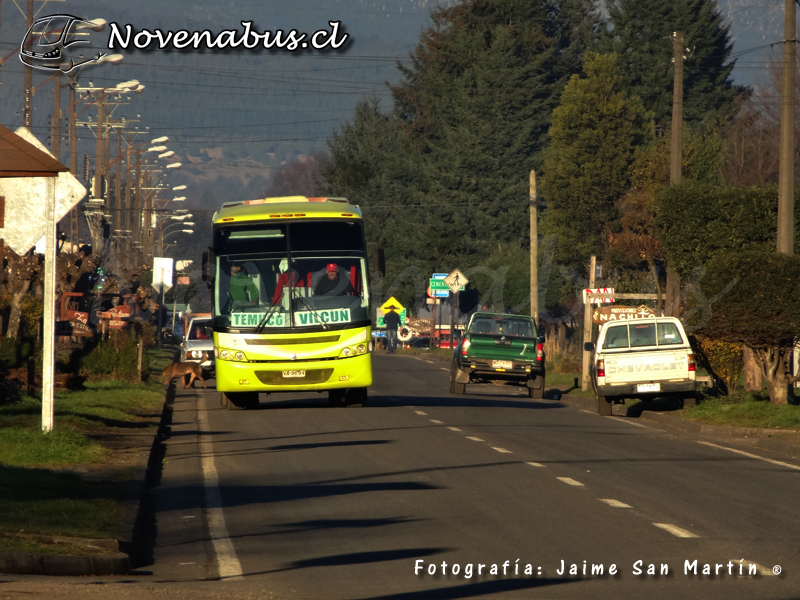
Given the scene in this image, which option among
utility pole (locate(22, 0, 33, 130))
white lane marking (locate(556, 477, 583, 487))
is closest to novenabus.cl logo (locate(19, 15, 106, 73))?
utility pole (locate(22, 0, 33, 130))

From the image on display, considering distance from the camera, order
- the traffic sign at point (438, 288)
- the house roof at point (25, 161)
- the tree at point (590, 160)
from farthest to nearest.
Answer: the tree at point (590, 160)
the traffic sign at point (438, 288)
the house roof at point (25, 161)

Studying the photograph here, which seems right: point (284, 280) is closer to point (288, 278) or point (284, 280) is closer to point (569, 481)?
point (288, 278)

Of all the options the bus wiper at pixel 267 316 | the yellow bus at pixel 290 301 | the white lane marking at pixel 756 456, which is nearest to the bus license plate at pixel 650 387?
the white lane marking at pixel 756 456

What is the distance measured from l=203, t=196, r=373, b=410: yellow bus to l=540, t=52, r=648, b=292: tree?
47.3 m

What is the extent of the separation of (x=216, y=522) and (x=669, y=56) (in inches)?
2902

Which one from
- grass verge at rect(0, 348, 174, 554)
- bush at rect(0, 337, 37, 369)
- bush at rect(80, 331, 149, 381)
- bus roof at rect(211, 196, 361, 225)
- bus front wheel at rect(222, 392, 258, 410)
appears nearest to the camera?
grass verge at rect(0, 348, 174, 554)

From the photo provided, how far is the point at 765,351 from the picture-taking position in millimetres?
22125

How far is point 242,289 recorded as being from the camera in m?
22.4

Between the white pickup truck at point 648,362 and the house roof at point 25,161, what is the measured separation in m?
11.9

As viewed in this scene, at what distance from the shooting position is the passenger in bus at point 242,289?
73.4ft

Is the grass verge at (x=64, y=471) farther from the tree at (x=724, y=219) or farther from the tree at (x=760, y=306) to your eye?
the tree at (x=724, y=219)

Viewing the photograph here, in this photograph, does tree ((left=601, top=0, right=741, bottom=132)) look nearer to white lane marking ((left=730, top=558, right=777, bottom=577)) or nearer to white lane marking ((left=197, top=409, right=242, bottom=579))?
white lane marking ((left=197, top=409, right=242, bottom=579))

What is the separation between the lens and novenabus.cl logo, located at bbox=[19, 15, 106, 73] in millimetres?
30719

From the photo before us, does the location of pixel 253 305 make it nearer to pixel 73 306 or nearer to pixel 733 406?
pixel 733 406
